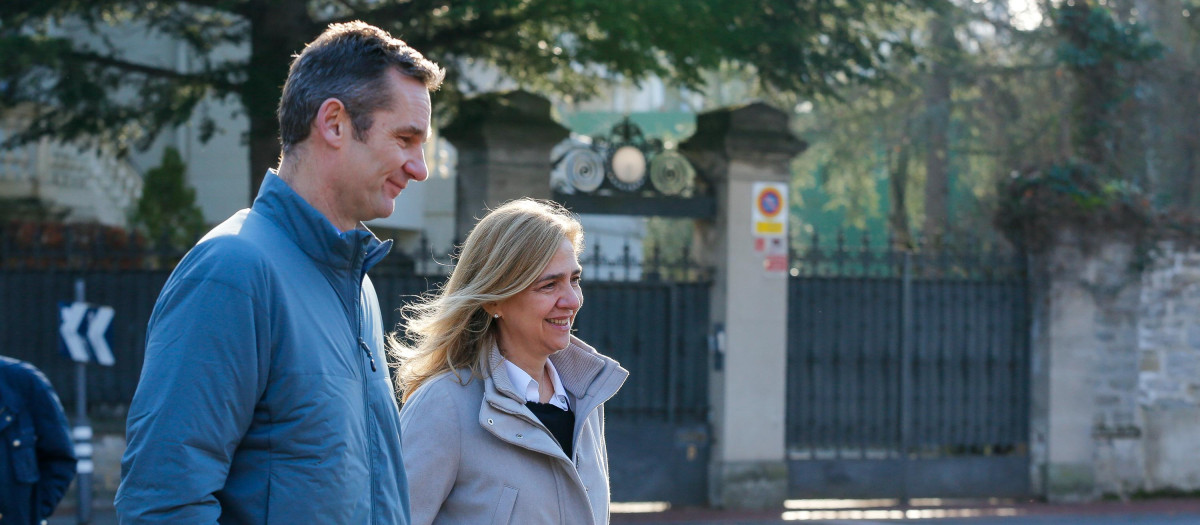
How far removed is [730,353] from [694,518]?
1.39 m

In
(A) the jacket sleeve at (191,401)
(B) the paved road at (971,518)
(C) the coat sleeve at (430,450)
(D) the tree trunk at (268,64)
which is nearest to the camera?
(A) the jacket sleeve at (191,401)

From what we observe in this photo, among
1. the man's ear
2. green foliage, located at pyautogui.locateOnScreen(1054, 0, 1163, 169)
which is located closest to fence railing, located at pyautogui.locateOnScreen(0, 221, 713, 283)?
green foliage, located at pyautogui.locateOnScreen(1054, 0, 1163, 169)

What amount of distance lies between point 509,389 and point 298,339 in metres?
0.91

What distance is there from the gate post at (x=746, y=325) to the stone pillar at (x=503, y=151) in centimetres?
152

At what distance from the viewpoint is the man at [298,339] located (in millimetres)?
1851

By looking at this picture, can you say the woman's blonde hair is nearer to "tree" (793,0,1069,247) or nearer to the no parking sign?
the no parking sign

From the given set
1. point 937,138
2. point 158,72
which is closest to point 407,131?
point 158,72

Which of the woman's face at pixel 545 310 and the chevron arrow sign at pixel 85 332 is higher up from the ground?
the woman's face at pixel 545 310

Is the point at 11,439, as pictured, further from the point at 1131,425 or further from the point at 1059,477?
the point at 1131,425

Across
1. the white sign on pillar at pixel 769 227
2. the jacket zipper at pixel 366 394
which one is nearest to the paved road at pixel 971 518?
the white sign on pillar at pixel 769 227

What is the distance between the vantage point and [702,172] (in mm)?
10539

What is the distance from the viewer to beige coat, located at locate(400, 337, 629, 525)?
2.73 metres

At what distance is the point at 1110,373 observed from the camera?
11.3 metres

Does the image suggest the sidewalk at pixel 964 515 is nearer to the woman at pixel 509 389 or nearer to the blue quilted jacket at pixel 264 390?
the woman at pixel 509 389
